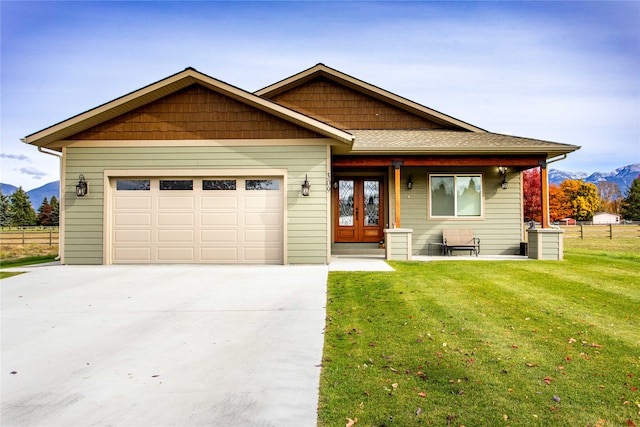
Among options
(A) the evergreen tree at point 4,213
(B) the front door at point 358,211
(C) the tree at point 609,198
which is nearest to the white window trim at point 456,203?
(B) the front door at point 358,211

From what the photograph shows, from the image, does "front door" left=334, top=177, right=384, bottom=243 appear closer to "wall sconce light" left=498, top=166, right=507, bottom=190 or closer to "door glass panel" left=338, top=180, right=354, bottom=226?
"door glass panel" left=338, top=180, right=354, bottom=226

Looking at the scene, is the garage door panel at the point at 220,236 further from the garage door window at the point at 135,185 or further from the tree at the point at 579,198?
the tree at the point at 579,198

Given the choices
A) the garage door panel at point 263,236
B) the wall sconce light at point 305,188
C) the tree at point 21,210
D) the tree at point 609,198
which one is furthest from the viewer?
the tree at point 609,198

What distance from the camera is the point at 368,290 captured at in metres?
6.34

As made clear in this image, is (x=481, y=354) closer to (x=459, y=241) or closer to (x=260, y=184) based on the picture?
(x=260, y=184)

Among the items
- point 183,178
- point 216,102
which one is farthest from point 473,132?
point 183,178

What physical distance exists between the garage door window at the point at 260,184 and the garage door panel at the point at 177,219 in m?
1.60

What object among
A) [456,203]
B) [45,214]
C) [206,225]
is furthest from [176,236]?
[45,214]

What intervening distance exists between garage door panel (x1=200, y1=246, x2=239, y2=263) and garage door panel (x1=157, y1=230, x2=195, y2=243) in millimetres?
436

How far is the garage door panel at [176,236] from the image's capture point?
969 cm

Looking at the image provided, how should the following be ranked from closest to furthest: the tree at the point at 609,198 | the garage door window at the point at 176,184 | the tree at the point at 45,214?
1. the garage door window at the point at 176,184
2. the tree at the point at 45,214
3. the tree at the point at 609,198

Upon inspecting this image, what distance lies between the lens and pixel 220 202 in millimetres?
9703

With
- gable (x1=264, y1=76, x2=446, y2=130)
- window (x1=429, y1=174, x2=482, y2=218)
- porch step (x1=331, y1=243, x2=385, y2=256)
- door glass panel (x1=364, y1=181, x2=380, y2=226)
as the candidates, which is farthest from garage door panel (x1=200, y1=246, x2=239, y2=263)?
window (x1=429, y1=174, x2=482, y2=218)

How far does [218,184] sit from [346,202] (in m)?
4.47
